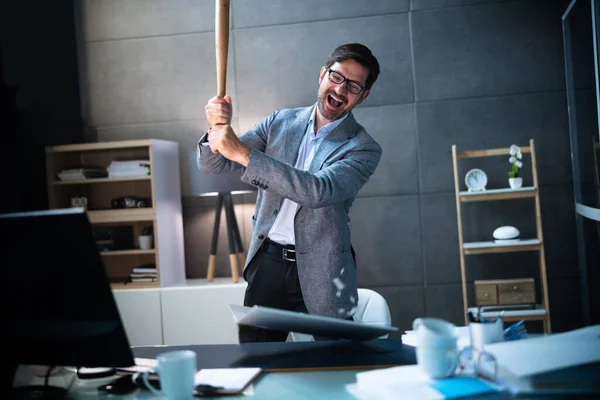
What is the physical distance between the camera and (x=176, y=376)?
1280 mm

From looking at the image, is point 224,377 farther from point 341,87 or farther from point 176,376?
point 341,87

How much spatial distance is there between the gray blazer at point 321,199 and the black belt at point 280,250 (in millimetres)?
43

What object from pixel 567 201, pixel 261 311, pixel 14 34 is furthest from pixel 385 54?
pixel 261 311

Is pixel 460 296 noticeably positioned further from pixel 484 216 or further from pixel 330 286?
pixel 330 286

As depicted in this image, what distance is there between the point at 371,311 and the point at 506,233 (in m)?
2.23

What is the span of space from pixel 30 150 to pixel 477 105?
3.28 metres

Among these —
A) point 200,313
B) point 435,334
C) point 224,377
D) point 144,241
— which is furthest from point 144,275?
point 435,334

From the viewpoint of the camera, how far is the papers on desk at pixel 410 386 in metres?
1.21

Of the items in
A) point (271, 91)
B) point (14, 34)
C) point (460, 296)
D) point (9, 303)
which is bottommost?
point (460, 296)

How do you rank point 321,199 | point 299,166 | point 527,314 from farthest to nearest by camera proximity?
point 527,314 < point 299,166 < point 321,199

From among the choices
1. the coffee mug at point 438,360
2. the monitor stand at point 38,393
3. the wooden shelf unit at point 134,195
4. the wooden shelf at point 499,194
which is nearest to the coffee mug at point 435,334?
the coffee mug at point 438,360

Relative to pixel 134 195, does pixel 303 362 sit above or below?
below

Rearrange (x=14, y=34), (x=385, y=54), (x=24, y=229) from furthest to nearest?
(x=385, y=54) < (x=14, y=34) < (x=24, y=229)

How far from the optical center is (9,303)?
53.0 inches
